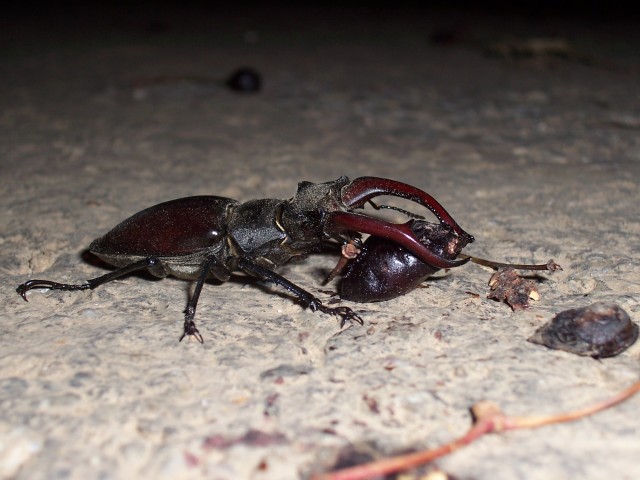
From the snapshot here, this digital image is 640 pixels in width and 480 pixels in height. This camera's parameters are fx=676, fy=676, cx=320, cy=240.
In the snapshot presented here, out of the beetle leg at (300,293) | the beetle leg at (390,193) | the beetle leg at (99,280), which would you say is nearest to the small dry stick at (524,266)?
the beetle leg at (390,193)

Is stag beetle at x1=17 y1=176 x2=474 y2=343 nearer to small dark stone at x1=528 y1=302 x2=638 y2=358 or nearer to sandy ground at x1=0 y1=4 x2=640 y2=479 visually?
sandy ground at x1=0 y1=4 x2=640 y2=479

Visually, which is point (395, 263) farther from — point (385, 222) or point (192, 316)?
point (192, 316)

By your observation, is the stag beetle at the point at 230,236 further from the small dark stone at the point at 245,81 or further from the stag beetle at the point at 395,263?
the small dark stone at the point at 245,81

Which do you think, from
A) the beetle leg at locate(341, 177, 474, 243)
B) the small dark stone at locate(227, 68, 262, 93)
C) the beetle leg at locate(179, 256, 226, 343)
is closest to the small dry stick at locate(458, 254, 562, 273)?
the beetle leg at locate(341, 177, 474, 243)

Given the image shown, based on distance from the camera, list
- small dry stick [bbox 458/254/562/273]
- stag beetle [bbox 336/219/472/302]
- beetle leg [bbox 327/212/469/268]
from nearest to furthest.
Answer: beetle leg [bbox 327/212/469/268] < stag beetle [bbox 336/219/472/302] < small dry stick [bbox 458/254/562/273]

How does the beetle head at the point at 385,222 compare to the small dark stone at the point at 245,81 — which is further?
the small dark stone at the point at 245,81

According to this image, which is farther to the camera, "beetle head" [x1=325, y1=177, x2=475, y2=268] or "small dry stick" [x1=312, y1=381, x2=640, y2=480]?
"beetle head" [x1=325, y1=177, x2=475, y2=268]

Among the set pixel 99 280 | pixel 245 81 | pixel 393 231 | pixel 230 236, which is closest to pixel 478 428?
pixel 393 231

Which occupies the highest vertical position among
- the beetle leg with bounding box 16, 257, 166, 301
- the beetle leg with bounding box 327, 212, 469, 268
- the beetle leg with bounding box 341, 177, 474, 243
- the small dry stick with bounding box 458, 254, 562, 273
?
the beetle leg with bounding box 341, 177, 474, 243
